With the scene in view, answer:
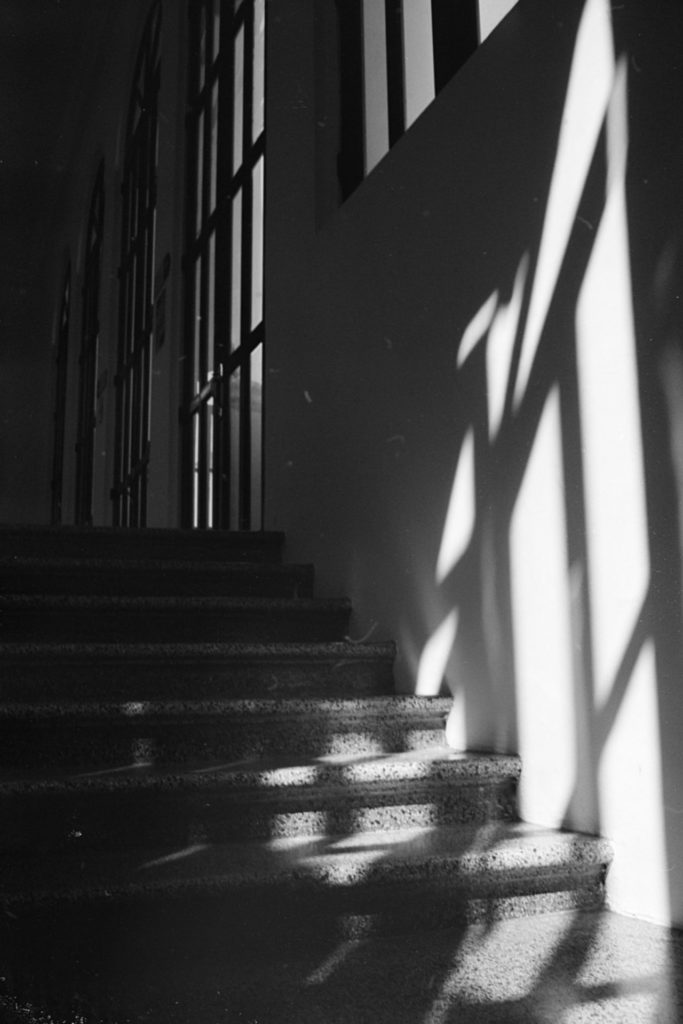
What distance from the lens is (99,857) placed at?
167 cm

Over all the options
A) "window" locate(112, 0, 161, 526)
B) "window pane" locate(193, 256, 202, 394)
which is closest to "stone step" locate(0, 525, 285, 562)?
"window pane" locate(193, 256, 202, 394)

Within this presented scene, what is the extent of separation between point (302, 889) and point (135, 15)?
6.90 m

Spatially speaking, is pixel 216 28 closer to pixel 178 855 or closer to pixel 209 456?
pixel 209 456

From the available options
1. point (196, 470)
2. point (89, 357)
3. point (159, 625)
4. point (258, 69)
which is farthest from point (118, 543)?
point (89, 357)

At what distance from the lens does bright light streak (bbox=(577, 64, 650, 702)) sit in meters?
1.74

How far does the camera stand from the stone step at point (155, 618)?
→ 2428 mm

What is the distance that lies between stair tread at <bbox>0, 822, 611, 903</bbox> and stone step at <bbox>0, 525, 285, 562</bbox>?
1.37 m

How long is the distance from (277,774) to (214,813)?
0.45 feet

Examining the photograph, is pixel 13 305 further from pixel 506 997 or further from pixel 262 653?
pixel 506 997

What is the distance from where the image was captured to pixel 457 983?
53.7 inches

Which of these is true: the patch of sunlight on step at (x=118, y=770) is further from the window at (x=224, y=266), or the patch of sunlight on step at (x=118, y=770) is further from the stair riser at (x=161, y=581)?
the window at (x=224, y=266)

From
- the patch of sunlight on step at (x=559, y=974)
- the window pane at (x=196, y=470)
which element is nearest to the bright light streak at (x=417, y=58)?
the patch of sunlight on step at (x=559, y=974)

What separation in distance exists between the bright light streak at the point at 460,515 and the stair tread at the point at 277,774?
481 millimetres

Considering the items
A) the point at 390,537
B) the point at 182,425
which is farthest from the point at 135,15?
the point at 390,537
